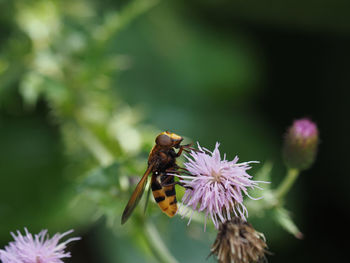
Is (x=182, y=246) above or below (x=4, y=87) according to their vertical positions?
below

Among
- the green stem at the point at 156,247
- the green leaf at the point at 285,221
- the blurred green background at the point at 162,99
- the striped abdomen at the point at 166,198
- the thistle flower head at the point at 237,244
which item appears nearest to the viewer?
the thistle flower head at the point at 237,244

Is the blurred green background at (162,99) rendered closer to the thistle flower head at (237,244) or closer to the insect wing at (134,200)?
the insect wing at (134,200)

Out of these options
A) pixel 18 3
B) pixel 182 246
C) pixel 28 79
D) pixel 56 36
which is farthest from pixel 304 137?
pixel 18 3

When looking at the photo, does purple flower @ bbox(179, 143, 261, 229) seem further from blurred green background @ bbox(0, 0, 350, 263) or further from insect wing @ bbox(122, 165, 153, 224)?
blurred green background @ bbox(0, 0, 350, 263)

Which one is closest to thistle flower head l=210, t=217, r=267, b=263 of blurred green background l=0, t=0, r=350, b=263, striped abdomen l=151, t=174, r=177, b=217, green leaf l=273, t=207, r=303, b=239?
striped abdomen l=151, t=174, r=177, b=217

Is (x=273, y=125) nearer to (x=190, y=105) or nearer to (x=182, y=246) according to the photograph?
(x=190, y=105)

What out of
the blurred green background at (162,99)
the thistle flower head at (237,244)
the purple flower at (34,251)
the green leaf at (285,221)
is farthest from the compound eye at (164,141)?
the blurred green background at (162,99)

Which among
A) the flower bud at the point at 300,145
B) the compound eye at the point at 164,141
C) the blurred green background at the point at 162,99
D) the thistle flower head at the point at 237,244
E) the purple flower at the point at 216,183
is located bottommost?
the thistle flower head at the point at 237,244
